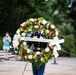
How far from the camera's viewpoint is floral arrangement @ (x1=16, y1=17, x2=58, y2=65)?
8234 mm

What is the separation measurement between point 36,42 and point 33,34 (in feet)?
1.12

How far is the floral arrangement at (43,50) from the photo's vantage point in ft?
27.0

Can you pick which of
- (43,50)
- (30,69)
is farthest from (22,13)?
(43,50)

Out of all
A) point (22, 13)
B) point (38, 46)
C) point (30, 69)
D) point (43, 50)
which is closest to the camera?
point (43, 50)

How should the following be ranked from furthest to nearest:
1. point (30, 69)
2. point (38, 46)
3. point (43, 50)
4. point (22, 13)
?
1. point (22, 13)
2. point (30, 69)
3. point (38, 46)
4. point (43, 50)

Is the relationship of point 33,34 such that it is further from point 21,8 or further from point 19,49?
point 21,8

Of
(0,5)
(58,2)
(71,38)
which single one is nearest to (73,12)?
(58,2)

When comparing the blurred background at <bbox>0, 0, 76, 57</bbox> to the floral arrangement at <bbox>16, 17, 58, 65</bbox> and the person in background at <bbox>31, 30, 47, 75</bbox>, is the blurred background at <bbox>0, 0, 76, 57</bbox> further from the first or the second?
the floral arrangement at <bbox>16, 17, 58, 65</bbox>

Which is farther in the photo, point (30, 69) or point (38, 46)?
point (30, 69)

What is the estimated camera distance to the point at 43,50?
8312mm

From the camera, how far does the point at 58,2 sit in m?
38.3

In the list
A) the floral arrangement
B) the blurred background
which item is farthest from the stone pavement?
the blurred background

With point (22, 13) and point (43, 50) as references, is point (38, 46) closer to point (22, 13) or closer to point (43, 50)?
point (43, 50)

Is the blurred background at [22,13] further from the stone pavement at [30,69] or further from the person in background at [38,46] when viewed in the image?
the person in background at [38,46]
